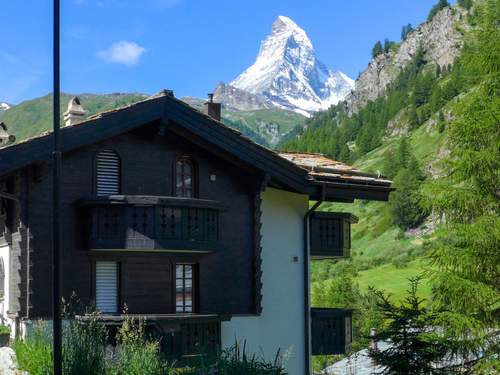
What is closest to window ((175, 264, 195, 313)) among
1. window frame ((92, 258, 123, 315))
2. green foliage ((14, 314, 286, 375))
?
window frame ((92, 258, 123, 315))

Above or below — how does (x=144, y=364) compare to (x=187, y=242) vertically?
below

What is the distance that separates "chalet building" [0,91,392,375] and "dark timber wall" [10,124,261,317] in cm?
3

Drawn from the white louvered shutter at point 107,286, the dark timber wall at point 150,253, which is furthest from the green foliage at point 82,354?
the white louvered shutter at point 107,286

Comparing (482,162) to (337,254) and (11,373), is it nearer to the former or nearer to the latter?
(337,254)

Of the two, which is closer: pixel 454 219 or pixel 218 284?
pixel 454 219

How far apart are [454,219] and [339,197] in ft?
17.8

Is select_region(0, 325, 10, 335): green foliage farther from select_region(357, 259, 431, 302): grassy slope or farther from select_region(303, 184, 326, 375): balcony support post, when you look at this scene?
select_region(357, 259, 431, 302): grassy slope

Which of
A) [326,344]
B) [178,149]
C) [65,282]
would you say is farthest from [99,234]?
[326,344]

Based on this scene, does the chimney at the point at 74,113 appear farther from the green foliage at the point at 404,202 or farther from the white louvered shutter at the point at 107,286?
the green foliage at the point at 404,202

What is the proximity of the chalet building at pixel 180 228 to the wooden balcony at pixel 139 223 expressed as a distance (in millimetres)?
27

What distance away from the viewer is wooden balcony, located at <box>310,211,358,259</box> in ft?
83.1

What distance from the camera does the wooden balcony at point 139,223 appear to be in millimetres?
20438

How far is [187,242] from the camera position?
2100 cm

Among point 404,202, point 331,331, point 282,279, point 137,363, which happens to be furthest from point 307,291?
point 404,202
